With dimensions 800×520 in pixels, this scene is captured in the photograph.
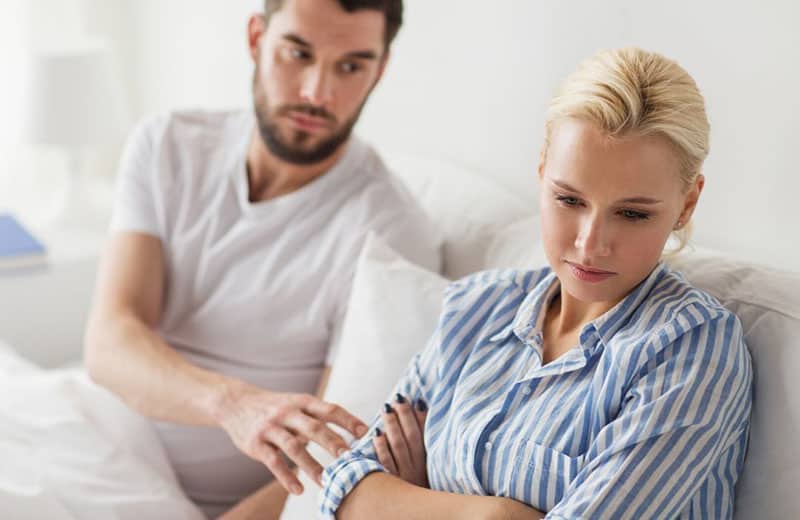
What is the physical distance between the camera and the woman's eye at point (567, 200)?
1.07 m

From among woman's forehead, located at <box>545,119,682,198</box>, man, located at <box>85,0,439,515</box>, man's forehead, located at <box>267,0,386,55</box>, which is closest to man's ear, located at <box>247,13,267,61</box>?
man, located at <box>85,0,439,515</box>

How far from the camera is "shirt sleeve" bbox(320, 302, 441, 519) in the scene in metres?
1.20

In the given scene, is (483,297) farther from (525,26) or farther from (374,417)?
(525,26)

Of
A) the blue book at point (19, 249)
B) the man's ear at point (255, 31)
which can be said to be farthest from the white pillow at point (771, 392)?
the blue book at point (19, 249)

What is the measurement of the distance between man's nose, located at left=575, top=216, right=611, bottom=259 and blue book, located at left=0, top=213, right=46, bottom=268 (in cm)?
168

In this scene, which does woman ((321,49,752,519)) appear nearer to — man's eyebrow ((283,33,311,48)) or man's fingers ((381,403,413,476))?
man's fingers ((381,403,413,476))

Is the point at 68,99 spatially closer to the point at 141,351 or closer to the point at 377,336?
the point at 141,351

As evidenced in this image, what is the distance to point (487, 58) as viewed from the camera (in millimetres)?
1816

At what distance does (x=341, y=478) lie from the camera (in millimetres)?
1202

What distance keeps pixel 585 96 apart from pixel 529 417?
0.34m

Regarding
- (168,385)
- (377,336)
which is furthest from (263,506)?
(377,336)

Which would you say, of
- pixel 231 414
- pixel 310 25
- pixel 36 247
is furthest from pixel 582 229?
pixel 36 247

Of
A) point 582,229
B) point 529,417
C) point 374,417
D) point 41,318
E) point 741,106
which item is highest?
point 741,106

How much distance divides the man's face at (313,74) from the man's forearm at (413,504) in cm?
71
